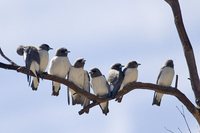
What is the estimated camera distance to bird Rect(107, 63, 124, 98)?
10.2m

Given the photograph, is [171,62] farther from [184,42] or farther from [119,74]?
[184,42]

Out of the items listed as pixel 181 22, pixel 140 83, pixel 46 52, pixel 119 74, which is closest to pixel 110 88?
pixel 119 74

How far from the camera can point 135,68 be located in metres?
11.3


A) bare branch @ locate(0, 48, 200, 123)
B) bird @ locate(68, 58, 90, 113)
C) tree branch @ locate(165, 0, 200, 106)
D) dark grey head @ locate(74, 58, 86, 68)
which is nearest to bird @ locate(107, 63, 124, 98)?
bird @ locate(68, 58, 90, 113)

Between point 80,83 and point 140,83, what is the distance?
141 inches

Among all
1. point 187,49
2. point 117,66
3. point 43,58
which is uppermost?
point 187,49

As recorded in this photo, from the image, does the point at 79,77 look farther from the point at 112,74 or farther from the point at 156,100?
Answer: the point at 156,100

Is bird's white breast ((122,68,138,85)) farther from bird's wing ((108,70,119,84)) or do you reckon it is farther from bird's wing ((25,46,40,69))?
bird's wing ((25,46,40,69))

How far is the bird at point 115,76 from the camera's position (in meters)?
10.2

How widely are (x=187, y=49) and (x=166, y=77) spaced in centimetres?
402

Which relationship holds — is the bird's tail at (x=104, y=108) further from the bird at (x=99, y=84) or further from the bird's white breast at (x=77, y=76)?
the bird's white breast at (x=77, y=76)

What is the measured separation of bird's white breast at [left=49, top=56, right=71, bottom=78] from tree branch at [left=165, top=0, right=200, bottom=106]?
3.87m

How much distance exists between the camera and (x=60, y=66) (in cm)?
1093

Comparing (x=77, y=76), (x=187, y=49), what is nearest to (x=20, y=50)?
(x=77, y=76)
